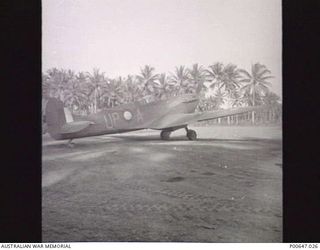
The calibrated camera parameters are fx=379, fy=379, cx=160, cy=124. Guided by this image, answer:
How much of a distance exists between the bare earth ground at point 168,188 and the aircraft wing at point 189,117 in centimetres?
11

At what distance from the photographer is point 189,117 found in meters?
3.30

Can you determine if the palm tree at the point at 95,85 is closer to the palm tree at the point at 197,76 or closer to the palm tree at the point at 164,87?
the palm tree at the point at 164,87

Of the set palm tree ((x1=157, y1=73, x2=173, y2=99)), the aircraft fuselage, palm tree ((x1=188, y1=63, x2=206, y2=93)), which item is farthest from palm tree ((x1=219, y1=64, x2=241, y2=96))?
palm tree ((x1=157, y1=73, x2=173, y2=99))

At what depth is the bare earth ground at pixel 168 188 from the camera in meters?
3.16

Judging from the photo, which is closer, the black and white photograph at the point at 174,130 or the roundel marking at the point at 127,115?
the black and white photograph at the point at 174,130

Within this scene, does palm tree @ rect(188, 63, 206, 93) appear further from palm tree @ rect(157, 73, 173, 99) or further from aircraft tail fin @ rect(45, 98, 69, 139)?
aircraft tail fin @ rect(45, 98, 69, 139)

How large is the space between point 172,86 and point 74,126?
904mm

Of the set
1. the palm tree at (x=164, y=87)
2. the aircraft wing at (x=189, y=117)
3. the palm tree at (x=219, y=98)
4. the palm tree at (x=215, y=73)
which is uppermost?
the palm tree at (x=215, y=73)

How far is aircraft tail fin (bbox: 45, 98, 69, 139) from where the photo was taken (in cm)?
322

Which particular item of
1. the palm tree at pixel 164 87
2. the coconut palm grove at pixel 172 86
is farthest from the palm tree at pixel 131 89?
the palm tree at pixel 164 87

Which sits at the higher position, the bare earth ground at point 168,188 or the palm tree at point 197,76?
the palm tree at point 197,76

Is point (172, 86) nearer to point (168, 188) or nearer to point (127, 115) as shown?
point (127, 115)

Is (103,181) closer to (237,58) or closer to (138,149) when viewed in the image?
(138,149)

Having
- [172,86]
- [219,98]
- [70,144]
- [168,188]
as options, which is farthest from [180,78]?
[70,144]
